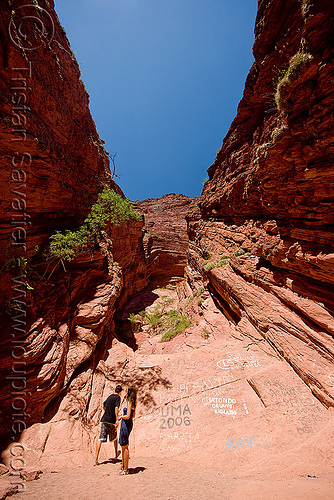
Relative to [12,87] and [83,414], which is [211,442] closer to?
[83,414]

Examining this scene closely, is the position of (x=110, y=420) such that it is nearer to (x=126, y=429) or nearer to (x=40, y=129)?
(x=126, y=429)

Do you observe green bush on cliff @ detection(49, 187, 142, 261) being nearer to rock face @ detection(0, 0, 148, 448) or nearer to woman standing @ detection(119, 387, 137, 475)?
rock face @ detection(0, 0, 148, 448)

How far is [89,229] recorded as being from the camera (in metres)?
10.9

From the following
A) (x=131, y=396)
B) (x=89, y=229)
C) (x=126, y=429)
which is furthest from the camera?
(x=89, y=229)

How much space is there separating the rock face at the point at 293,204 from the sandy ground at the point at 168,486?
10.6 feet

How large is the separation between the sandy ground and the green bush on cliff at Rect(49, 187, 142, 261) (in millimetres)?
6752

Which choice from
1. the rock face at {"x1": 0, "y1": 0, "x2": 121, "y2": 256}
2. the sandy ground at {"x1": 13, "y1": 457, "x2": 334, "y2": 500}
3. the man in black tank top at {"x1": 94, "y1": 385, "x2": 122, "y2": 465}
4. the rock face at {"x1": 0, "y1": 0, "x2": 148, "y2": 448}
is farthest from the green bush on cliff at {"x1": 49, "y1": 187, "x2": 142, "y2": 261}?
the sandy ground at {"x1": 13, "y1": 457, "x2": 334, "y2": 500}

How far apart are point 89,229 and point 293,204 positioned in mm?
10542

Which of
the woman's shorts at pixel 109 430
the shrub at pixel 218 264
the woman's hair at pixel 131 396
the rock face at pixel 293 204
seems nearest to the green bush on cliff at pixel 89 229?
the woman's hair at pixel 131 396

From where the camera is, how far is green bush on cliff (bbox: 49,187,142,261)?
8.15 metres

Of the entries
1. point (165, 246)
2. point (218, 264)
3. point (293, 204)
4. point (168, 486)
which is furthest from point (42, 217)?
point (165, 246)

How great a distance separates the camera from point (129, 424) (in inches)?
177

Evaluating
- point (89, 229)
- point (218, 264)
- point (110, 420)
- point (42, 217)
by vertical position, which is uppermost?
point (42, 217)

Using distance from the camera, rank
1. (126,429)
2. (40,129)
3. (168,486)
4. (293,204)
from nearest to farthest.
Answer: (168,486)
(126,429)
(293,204)
(40,129)
